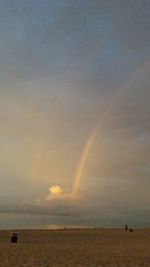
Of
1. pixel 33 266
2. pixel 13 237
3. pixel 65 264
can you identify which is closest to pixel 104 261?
pixel 65 264

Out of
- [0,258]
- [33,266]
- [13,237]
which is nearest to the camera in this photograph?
[33,266]

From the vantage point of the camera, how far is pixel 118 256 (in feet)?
110

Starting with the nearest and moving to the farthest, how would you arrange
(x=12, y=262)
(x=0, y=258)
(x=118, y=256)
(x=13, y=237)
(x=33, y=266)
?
1. (x=33, y=266)
2. (x=12, y=262)
3. (x=0, y=258)
4. (x=118, y=256)
5. (x=13, y=237)

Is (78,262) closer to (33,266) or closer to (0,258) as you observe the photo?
(33,266)

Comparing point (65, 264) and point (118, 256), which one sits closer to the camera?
point (65, 264)

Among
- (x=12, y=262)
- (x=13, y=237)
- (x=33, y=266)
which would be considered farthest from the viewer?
(x=13, y=237)

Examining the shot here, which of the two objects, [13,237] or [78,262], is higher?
[13,237]

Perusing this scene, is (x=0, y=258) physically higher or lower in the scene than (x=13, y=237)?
lower

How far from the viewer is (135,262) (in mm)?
29656

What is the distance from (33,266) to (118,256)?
9363 mm

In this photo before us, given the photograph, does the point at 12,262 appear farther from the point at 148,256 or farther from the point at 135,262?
the point at 148,256

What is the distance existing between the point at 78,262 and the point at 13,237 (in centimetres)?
2528

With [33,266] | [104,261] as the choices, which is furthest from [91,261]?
[33,266]

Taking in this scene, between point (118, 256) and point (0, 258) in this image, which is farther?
point (118, 256)
